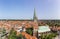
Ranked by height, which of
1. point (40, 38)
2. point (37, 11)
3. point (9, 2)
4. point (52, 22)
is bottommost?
point (40, 38)

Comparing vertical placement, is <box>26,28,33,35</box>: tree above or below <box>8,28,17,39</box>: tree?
above

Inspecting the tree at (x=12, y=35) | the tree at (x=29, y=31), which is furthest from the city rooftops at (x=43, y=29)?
the tree at (x=12, y=35)

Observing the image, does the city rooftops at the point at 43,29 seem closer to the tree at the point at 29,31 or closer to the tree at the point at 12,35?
the tree at the point at 29,31

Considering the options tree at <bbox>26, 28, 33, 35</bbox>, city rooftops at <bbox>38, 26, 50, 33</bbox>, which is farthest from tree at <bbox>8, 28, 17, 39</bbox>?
city rooftops at <bbox>38, 26, 50, 33</bbox>

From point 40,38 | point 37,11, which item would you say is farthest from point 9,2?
point 40,38

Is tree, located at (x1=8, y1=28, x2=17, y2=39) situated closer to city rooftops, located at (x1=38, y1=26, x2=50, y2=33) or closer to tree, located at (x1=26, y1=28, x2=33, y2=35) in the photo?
tree, located at (x1=26, y1=28, x2=33, y2=35)

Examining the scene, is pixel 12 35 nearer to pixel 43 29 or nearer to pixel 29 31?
pixel 29 31

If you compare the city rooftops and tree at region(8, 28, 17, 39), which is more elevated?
the city rooftops

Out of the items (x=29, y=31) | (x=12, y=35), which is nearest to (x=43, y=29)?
(x=29, y=31)

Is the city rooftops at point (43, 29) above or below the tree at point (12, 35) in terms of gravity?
above

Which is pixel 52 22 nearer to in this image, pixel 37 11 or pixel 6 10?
pixel 37 11

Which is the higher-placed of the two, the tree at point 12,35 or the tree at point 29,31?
the tree at point 29,31
